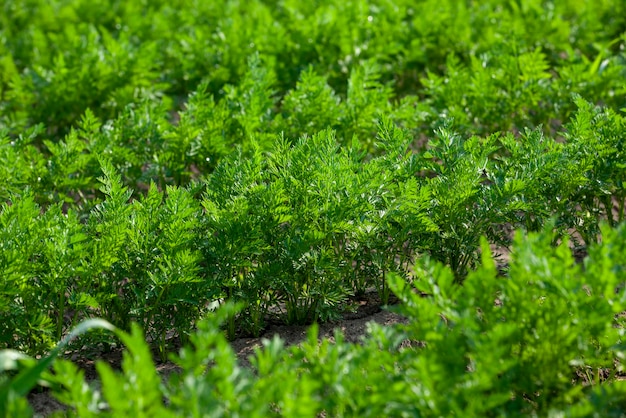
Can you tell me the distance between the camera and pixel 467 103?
5410 mm

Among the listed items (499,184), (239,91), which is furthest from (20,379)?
(239,91)

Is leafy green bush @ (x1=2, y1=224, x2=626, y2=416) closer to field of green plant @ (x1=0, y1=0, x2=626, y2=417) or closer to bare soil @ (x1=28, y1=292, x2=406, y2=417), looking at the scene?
field of green plant @ (x1=0, y1=0, x2=626, y2=417)

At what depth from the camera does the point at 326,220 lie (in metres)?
3.93

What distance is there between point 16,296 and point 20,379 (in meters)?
0.97

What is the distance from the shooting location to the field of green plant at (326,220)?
2.96 meters

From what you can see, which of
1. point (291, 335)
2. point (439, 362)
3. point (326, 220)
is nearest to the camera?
point (439, 362)

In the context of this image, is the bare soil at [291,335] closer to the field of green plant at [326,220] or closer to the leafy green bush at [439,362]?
the field of green plant at [326,220]

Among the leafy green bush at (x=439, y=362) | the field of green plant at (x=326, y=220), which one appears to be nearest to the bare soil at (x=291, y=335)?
the field of green plant at (x=326, y=220)

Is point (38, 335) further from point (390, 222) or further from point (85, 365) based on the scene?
point (390, 222)

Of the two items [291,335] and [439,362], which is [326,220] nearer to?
[291,335]

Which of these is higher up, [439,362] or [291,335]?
[439,362]

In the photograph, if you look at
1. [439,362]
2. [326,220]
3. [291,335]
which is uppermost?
[326,220]

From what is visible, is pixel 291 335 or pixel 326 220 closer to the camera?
pixel 326 220

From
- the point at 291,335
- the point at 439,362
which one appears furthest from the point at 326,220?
the point at 439,362
